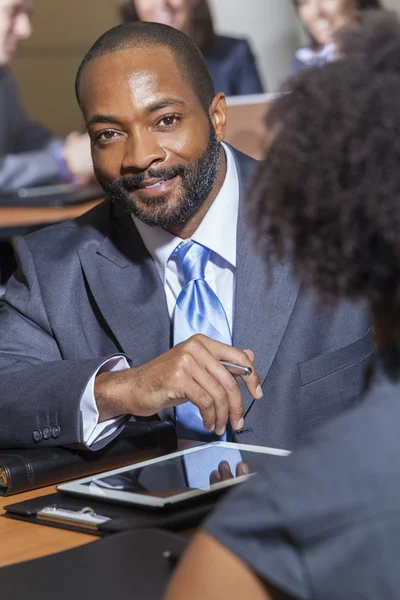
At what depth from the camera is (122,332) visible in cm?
179

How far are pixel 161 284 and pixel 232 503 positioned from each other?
3.70 feet

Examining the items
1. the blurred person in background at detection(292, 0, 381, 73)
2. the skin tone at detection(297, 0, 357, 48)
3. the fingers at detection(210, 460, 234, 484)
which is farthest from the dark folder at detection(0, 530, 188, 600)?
the skin tone at detection(297, 0, 357, 48)

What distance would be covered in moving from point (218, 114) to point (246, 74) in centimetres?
307

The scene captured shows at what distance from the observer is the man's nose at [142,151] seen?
1787mm

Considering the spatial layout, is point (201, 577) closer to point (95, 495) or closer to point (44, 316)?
point (95, 495)

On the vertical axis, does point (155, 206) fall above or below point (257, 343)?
above

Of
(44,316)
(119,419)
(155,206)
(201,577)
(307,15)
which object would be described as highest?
(307,15)

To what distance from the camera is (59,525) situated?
49.3 inches

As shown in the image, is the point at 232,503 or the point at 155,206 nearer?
the point at 232,503

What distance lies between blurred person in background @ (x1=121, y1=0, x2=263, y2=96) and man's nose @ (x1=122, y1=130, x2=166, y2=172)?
10.0 ft

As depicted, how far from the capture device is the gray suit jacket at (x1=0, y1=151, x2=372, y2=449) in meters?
1.63

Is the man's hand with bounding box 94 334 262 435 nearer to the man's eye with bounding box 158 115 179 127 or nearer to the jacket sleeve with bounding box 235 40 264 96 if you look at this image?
the man's eye with bounding box 158 115 179 127

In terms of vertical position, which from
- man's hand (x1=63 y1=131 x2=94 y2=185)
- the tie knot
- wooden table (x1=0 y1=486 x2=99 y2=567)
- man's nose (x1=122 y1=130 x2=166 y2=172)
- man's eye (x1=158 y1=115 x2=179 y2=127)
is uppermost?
man's hand (x1=63 y1=131 x2=94 y2=185)

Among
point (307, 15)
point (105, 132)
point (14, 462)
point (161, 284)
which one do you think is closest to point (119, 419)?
point (14, 462)
